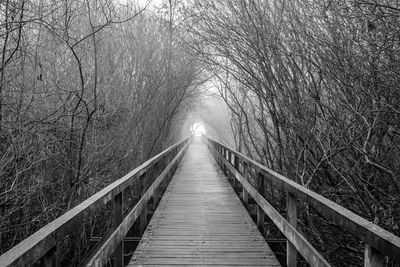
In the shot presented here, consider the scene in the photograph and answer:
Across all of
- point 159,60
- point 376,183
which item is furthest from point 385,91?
point 159,60

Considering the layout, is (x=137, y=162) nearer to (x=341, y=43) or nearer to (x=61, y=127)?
(x=61, y=127)

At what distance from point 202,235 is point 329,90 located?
9.65ft

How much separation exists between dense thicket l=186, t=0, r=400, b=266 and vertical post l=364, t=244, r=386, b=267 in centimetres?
264

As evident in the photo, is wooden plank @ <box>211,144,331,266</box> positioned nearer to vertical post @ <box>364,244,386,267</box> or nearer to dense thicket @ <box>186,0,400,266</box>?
vertical post @ <box>364,244,386,267</box>

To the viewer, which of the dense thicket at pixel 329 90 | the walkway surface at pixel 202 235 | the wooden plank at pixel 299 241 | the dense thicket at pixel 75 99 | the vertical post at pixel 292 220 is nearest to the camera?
the wooden plank at pixel 299 241

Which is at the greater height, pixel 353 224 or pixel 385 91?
pixel 385 91

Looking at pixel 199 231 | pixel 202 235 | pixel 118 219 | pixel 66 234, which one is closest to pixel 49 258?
pixel 66 234

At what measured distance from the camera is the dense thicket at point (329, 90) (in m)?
4.63

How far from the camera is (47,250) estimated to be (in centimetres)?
182

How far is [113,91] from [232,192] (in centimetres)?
380

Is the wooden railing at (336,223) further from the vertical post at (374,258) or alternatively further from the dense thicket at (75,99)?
the dense thicket at (75,99)

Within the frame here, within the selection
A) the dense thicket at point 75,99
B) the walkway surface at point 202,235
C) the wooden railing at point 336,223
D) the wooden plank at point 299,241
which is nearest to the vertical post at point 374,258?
the wooden railing at point 336,223

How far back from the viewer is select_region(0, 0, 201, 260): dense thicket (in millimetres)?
4969

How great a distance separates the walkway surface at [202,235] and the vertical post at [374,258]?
79.4 inches
